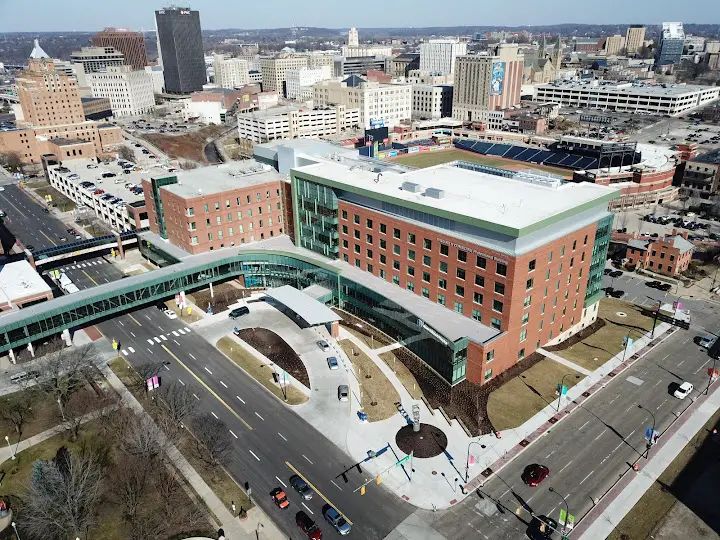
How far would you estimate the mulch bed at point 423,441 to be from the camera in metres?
66.8

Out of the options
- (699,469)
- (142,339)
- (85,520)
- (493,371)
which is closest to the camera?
(85,520)

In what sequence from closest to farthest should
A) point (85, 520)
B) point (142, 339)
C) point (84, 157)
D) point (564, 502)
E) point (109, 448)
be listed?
point (85, 520)
point (564, 502)
point (109, 448)
point (142, 339)
point (84, 157)

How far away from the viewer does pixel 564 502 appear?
195ft

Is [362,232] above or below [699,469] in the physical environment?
above

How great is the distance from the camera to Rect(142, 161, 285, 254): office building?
11019cm

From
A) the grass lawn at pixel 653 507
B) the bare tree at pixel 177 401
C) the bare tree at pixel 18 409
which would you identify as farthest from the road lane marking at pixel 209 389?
the grass lawn at pixel 653 507

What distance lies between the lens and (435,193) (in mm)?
87000

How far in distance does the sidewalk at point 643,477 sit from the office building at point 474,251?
2223 centimetres

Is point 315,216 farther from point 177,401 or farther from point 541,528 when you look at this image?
point 541,528

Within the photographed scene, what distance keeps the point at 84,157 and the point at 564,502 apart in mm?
193884

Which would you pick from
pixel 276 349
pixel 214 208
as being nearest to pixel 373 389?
pixel 276 349

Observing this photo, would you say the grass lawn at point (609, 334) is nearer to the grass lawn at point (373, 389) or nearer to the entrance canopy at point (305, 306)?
the grass lawn at point (373, 389)

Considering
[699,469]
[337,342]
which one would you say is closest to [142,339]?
[337,342]

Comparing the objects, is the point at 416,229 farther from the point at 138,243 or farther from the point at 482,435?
the point at 138,243
